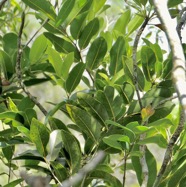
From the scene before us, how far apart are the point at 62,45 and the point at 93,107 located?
18 cm

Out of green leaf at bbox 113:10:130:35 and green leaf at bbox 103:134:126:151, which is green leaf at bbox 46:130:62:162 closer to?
green leaf at bbox 103:134:126:151

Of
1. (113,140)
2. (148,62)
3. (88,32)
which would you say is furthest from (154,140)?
(88,32)

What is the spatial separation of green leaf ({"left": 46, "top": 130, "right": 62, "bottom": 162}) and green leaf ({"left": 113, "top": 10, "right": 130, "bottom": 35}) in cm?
31

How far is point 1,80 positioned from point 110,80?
0.73 feet

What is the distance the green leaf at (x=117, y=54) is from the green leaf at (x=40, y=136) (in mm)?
192

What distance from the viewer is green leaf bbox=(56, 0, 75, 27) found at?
2.51 ft

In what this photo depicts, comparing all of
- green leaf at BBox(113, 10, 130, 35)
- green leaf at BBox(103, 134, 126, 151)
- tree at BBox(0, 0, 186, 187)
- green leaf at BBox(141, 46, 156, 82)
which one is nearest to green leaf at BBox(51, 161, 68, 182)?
tree at BBox(0, 0, 186, 187)

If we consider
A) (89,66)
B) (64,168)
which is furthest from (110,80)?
(64,168)

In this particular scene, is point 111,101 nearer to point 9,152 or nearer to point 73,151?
point 73,151

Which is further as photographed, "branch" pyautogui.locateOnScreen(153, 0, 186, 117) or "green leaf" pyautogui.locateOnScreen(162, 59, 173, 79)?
"green leaf" pyautogui.locateOnScreen(162, 59, 173, 79)

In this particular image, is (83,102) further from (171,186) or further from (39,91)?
(39,91)

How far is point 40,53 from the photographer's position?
0.88 meters

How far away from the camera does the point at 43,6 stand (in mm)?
793

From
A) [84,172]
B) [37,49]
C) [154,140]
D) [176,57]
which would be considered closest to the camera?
[176,57]
